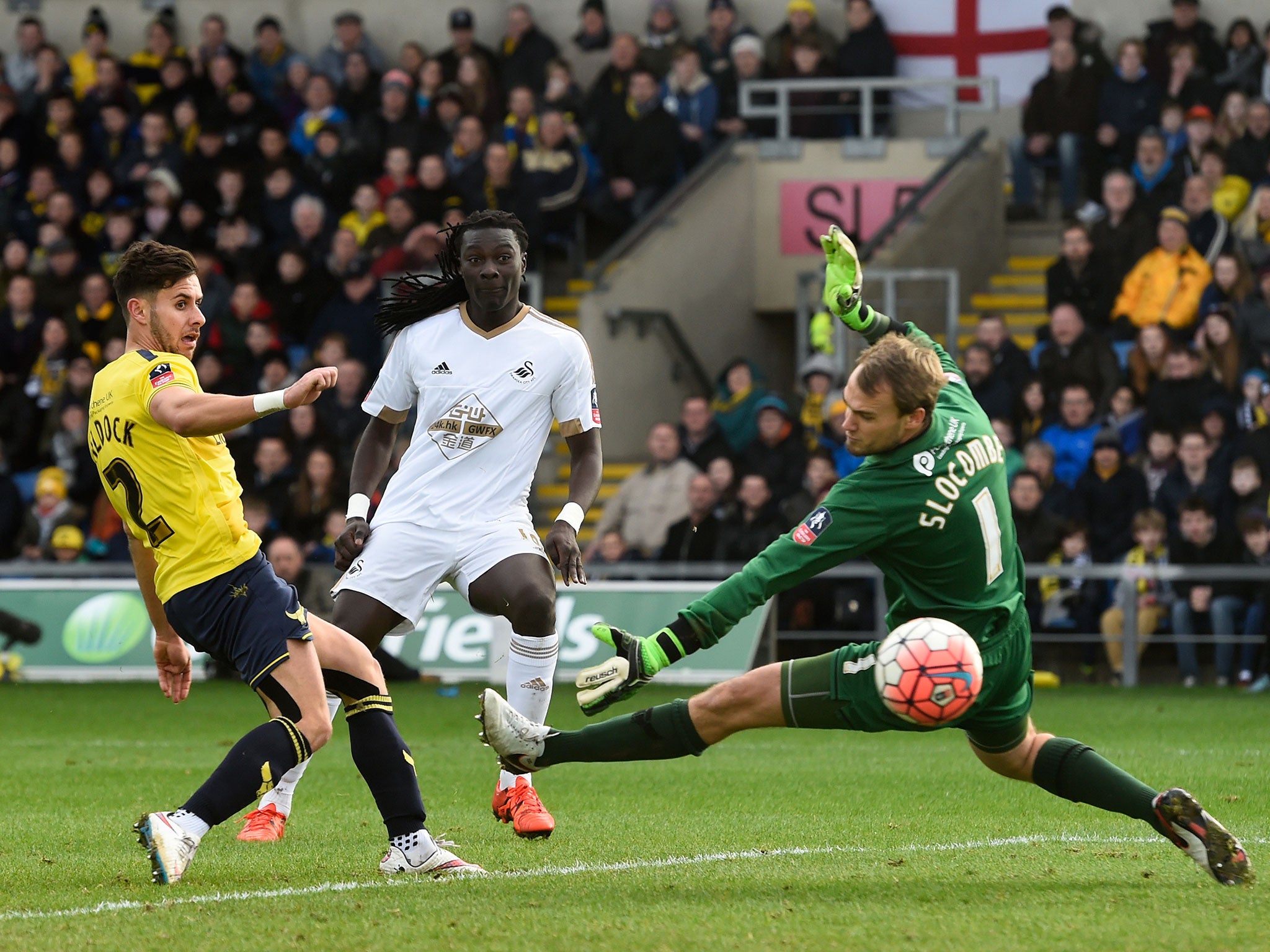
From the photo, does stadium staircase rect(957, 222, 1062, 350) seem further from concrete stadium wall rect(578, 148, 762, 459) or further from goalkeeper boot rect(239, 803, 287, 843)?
goalkeeper boot rect(239, 803, 287, 843)

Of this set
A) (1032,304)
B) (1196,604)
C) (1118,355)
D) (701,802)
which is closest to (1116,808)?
(701,802)

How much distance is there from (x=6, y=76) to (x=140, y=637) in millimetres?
10202

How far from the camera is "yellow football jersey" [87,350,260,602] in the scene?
19.8 feet

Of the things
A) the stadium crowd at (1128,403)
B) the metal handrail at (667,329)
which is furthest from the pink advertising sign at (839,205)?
the stadium crowd at (1128,403)

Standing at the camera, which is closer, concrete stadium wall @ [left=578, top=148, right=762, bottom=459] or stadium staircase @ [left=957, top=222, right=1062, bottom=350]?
stadium staircase @ [left=957, top=222, right=1062, bottom=350]

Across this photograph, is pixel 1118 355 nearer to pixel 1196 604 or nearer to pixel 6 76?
pixel 1196 604

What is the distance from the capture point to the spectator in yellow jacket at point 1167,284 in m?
16.2

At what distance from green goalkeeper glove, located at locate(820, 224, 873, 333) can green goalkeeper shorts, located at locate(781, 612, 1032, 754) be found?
132 centimetres

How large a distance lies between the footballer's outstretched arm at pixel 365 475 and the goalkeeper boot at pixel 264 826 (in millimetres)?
985

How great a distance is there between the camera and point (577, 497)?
296 inches

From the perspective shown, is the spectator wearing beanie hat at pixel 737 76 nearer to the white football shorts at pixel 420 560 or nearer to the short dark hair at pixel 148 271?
the white football shorts at pixel 420 560

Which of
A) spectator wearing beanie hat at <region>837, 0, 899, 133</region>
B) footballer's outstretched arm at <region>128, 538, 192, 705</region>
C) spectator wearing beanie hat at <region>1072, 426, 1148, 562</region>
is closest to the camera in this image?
footballer's outstretched arm at <region>128, 538, 192, 705</region>

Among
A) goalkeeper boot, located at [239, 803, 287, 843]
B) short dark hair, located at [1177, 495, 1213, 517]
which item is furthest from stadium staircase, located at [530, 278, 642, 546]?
goalkeeper boot, located at [239, 803, 287, 843]

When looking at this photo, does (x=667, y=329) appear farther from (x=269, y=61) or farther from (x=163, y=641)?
(x=163, y=641)
